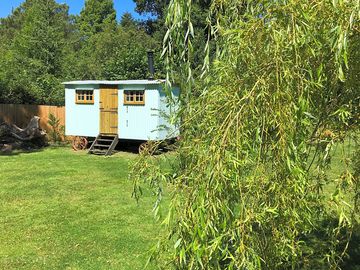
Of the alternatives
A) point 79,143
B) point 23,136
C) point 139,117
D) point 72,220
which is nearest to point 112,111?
point 139,117

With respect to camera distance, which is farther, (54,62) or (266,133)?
(54,62)

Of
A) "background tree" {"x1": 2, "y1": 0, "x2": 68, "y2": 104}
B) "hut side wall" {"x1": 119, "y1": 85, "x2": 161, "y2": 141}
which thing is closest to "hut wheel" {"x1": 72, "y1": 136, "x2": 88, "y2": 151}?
"hut side wall" {"x1": 119, "y1": 85, "x2": 161, "y2": 141}

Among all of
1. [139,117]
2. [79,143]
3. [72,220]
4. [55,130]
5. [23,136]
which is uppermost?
[139,117]

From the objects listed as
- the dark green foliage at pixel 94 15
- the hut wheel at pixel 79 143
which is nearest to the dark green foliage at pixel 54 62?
the hut wheel at pixel 79 143

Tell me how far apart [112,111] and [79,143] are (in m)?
1.75

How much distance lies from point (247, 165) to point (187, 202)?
1.11ft

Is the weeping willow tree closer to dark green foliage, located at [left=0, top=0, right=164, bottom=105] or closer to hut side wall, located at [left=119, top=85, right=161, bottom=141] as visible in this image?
hut side wall, located at [left=119, top=85, right=161, bottom=141]

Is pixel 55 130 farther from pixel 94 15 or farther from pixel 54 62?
pixel 94 15

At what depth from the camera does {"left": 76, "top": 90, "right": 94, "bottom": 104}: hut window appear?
1459 cm

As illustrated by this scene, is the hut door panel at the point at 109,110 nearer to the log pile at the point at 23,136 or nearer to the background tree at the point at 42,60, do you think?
the log pile at the point at 23,136

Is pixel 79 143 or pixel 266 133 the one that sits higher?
pixel 266 133

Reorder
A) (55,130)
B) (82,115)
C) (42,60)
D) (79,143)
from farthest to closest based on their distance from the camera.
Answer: (42,60) < (55,130) < (79,143) < (82,115)

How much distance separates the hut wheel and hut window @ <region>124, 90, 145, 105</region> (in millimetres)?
2211

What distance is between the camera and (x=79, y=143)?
1491 centimetres
